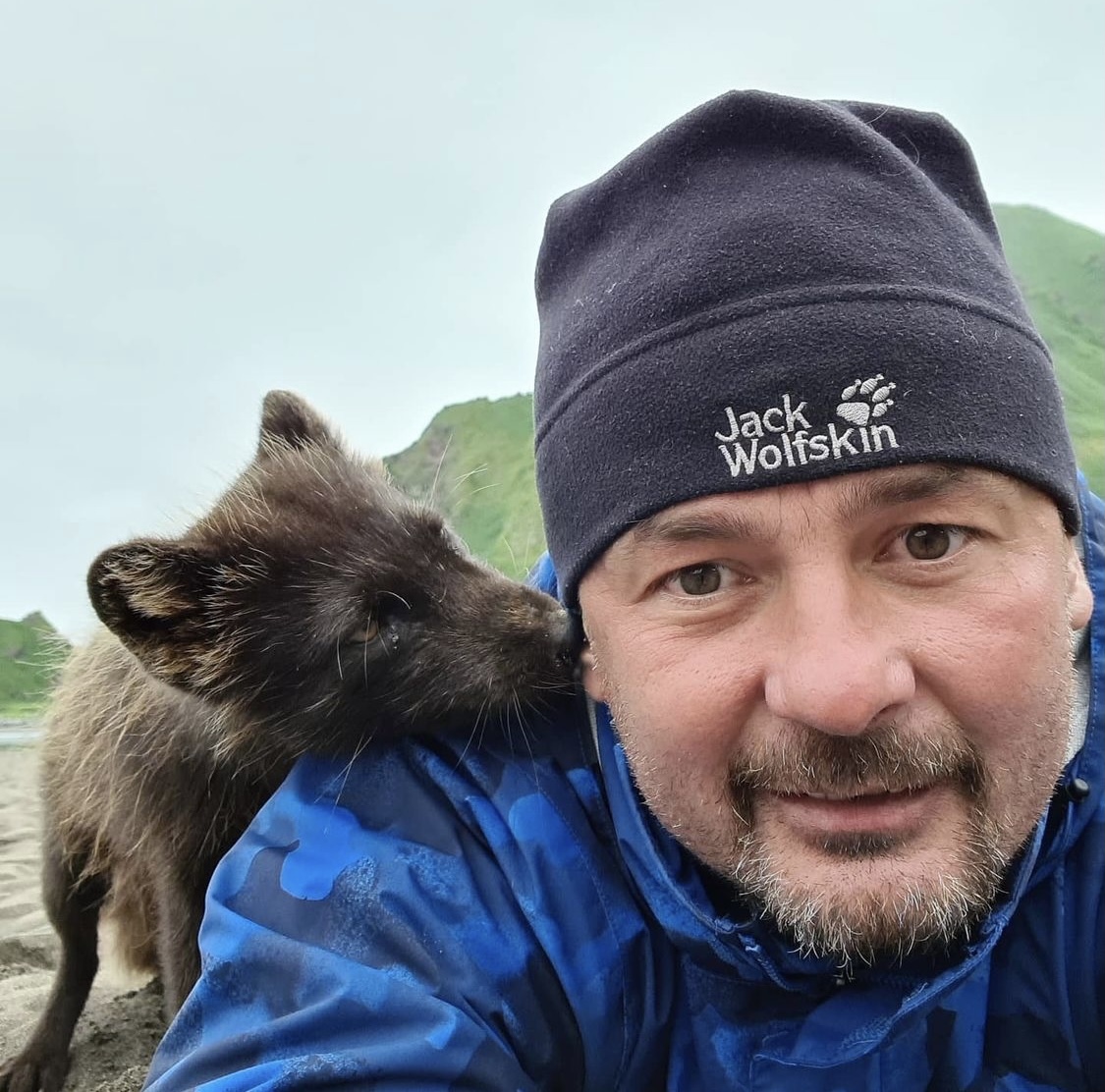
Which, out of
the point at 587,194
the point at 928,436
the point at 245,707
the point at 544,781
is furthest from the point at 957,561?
the point at 245,707

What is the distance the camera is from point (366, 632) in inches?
121

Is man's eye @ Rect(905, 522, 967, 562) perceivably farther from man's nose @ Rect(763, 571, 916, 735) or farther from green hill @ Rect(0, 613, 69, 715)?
green hill @ Rect(0, 613, 69, 715)

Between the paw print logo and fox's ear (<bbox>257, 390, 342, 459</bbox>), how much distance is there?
96.4 inches

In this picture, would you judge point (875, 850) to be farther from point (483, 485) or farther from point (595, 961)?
point (483, 485)

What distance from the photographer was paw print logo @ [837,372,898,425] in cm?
176

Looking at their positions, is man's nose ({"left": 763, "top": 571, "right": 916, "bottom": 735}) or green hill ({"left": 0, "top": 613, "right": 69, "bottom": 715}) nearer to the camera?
man's nose ({"left": 763, "top": 571, "right": 916, "bottom": 735})

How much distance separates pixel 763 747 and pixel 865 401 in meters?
0.64

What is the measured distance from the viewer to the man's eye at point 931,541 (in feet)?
5.75

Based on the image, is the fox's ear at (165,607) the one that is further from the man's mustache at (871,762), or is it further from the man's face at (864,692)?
the man's mustache at (871,762)

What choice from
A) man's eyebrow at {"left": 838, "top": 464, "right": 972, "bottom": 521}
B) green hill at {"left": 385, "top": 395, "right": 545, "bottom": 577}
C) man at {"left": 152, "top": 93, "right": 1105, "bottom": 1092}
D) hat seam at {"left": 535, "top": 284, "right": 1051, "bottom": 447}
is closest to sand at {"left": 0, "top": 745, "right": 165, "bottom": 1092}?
green hill at {"left": 385, "top": 395, "right": 545, "bottom": 577}

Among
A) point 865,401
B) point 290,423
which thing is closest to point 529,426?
point 290,423

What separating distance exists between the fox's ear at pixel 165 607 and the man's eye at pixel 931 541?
85.3 inches

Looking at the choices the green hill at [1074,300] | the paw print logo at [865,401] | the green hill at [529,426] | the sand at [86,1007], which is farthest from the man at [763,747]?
the sand at [86,1007]

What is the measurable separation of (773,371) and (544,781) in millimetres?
998
